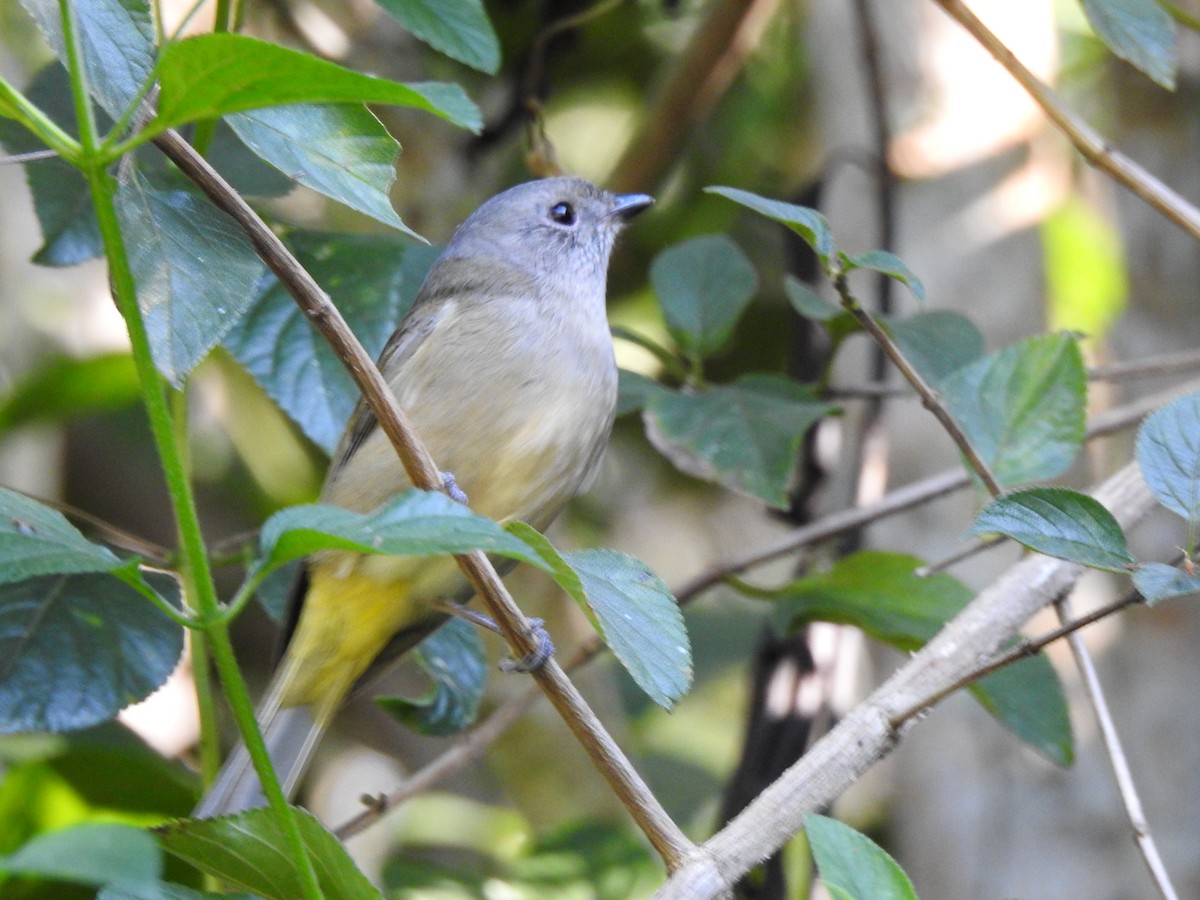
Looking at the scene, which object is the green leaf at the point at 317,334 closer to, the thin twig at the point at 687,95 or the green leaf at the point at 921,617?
the green leaf at the point at 921,617

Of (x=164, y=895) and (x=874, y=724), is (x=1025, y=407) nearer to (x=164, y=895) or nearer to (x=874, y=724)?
(x=874, y=724)

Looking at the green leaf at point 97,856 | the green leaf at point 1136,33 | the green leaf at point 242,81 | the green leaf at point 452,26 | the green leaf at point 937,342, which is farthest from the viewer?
A: the green leaf at point 937,342

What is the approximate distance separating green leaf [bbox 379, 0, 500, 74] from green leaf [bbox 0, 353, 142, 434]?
1274 mm

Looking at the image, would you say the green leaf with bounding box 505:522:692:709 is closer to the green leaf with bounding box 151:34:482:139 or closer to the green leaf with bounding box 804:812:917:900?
the green leaf with bounding box 804:812:917:900

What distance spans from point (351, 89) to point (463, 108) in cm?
27

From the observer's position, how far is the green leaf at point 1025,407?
187 cm

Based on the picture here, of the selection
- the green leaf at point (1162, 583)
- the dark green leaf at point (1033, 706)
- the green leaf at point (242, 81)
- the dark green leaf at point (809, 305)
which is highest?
the green leaf at point (242, 81)

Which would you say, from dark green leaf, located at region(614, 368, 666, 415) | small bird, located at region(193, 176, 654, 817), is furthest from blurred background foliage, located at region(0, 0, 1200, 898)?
dark green leaf, located at region(614, 368, 666, 415)

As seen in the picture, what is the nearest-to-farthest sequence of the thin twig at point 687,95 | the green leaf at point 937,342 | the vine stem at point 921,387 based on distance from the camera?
the vine stem at point 921,387
the green leaf at point 937,342
the thin twig at point 687,95

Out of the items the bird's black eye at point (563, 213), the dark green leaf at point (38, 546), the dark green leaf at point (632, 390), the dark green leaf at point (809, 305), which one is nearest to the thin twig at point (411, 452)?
the dark green leaf at point (38, 546)

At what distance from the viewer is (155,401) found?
3.34 feet

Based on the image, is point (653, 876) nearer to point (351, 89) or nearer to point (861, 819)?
point (861, 819)

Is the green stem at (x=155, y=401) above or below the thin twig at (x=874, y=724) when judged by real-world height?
above

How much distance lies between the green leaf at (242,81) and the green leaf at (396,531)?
0.30 metres
